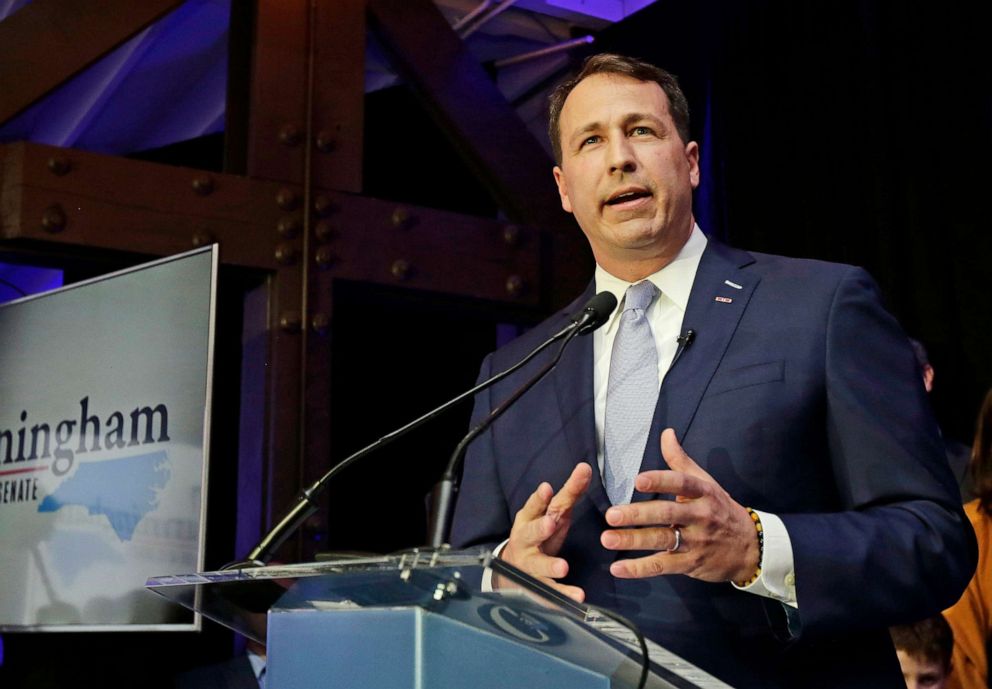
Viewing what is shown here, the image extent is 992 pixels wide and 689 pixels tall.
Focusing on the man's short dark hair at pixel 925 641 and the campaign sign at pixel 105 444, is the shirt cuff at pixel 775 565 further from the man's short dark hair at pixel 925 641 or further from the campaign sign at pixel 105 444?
the campaign sign at pixel 105 444

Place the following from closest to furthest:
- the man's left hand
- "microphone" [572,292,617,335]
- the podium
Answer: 1. the podium
2. the man's left hand
3. "microphone" [572,292,617,335]

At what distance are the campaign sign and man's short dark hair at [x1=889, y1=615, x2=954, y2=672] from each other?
1568 millimetres

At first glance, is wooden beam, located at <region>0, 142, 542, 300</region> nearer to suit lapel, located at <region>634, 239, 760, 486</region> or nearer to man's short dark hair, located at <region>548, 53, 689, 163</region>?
man's short dark hair, located at <region>548, 53, 689, 163</region>

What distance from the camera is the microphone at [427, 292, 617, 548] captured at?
1.39m

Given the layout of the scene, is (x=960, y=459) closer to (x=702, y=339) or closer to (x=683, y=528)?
(x=702, y=339)

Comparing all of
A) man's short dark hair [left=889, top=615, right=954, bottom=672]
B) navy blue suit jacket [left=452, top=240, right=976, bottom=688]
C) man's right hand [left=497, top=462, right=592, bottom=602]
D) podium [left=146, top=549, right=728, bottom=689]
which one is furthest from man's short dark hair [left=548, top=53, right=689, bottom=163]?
man's short dark hair [left=889, top=615, right=954, bottom=672]

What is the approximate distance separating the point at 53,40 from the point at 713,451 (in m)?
2.34

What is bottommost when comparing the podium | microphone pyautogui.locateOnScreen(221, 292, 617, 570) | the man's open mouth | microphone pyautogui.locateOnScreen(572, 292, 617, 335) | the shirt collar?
the podium

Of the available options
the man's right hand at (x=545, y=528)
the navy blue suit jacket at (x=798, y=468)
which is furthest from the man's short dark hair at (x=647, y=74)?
the man's right hand at (x=545, y=528)

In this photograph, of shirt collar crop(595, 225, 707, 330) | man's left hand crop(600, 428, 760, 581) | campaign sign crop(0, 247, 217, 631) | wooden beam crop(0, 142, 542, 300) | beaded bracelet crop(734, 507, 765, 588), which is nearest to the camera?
man's left hand crop(600, 428, 760, 581)

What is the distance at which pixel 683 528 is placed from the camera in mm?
1227

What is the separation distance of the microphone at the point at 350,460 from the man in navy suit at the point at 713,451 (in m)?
0.15

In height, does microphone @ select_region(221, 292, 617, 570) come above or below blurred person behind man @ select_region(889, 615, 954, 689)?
above

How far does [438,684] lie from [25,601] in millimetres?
2233
